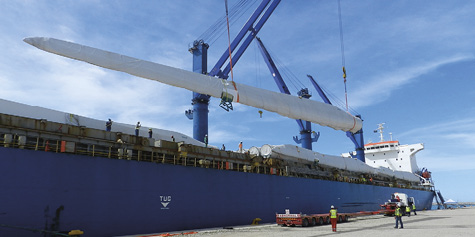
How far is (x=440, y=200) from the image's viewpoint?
59250 mm

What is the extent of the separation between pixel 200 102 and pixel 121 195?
15.2 m

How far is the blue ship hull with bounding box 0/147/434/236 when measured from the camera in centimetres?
1334

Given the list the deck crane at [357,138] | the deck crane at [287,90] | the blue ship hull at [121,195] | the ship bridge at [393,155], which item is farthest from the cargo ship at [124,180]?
the ship bridge at [393,155]

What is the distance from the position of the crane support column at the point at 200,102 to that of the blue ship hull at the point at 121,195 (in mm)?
8116

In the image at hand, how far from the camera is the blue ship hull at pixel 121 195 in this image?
13.3 metres

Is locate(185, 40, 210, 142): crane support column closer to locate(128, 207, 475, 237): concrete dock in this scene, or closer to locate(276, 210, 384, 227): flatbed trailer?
locate(276, 210, 384, 227): flatbed trailer

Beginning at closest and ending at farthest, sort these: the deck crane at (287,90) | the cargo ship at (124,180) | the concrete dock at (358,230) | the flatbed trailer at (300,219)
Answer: the cargo ship at (124,180), the concrete dock at (358,230), the flatbed trailer at (300,219), the deck crane at (287,90)

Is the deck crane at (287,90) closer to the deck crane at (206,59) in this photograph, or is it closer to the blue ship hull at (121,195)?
the deck crane at (206,59)

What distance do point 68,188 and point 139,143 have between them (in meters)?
4.47

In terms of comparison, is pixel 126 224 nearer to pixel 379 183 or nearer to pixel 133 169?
pixel 133 169

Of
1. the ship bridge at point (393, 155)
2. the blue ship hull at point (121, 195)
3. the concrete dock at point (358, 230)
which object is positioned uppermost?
the ship bridge at point (393, 155)

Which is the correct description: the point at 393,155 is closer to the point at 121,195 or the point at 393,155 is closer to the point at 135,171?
the point at 135,171

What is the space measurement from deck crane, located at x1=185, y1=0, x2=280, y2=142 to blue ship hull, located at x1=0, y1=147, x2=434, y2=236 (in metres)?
8.55

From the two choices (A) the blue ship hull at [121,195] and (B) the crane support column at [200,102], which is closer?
(A) the blue ship hull at [121,195]
